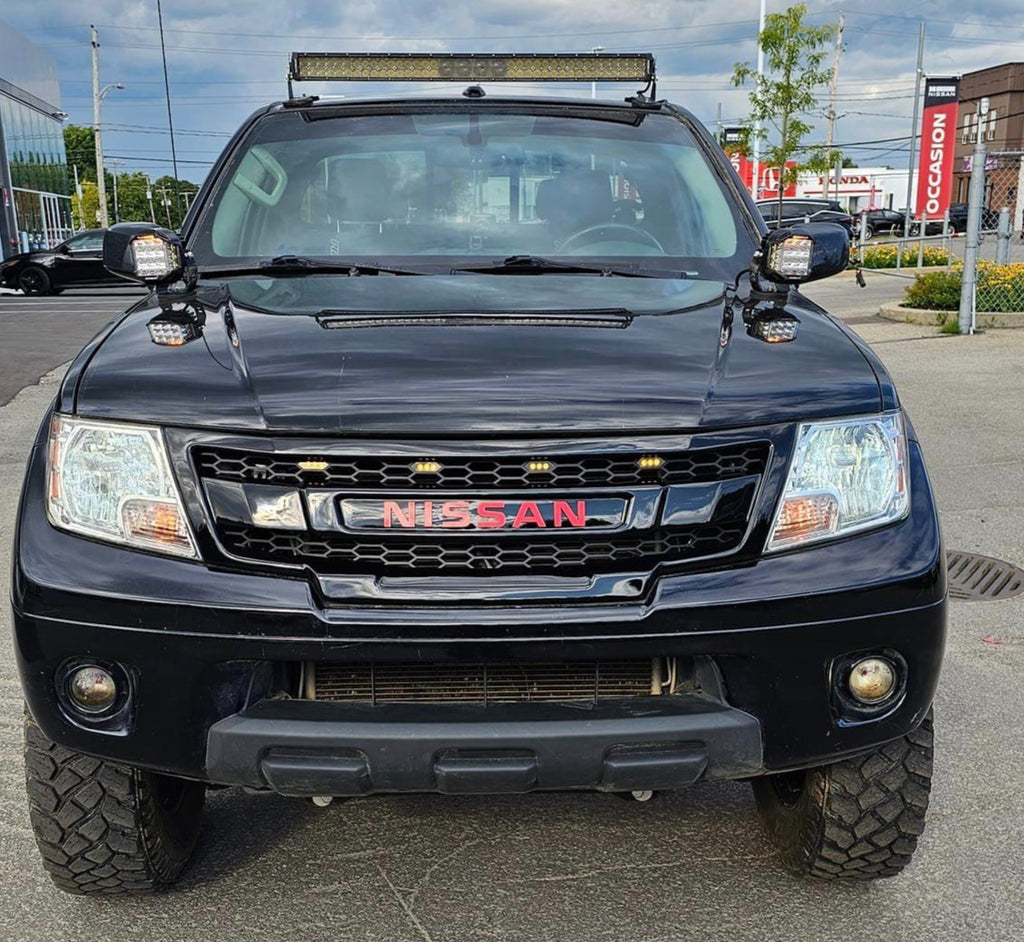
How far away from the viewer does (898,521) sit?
2.34 m

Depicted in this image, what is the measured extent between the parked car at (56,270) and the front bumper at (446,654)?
2480 centimetres

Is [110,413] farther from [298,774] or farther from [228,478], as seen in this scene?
[298,774]

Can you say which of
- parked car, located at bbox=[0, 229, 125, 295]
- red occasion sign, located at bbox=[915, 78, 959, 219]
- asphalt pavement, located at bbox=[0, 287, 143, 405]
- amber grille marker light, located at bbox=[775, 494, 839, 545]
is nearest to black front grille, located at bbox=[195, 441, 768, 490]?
amber grille marker light, located at bbox=[775, 494, 839, 545]

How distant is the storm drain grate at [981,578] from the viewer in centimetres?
492

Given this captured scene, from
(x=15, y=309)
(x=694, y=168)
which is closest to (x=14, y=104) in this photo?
(x=15, y=309)

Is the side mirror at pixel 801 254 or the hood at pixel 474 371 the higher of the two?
the side mirror at pixel 801 254

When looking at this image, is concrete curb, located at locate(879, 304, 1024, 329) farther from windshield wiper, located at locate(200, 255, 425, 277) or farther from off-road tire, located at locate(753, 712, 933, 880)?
off-road tire, located at locate(753, 712, 933, 880)

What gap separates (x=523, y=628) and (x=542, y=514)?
0.71 feet

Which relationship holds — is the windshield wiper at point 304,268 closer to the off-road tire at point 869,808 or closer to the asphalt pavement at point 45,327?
the off-road tire at point 869,808

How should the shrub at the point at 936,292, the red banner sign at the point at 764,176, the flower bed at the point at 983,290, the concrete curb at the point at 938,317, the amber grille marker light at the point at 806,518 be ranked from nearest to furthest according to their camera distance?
1. the amber grille marker light at the point at 806,518
2. the concrete curb at the point at 938,317
3. the flower bed at the point at 983,290
4. the shrub at the point at 936,292
5. the red banner sign at the point at 764,176

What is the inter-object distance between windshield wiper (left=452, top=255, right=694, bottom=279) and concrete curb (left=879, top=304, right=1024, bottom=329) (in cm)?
1117

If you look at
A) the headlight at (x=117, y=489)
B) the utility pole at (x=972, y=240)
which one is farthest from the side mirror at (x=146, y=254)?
the utility pole at (x=972, y=240)

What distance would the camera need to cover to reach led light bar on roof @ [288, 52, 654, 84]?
407cm

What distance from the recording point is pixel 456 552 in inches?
87.4
